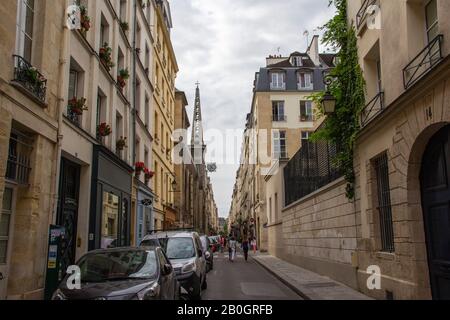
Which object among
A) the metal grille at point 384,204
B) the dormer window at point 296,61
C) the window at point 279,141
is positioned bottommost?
the metal grille at point 384,204

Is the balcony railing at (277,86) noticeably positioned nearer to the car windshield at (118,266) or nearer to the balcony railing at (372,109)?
the balcony railing at (372,109)

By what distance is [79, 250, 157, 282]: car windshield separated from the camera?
7.66 metres

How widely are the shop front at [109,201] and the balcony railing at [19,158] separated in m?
4.72

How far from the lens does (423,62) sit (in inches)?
364

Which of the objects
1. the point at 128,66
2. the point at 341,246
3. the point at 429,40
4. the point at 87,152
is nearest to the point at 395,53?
the point at 429,40

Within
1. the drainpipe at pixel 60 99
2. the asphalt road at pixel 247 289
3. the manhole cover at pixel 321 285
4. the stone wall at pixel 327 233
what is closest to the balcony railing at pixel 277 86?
the stone wall at pixel 327 233

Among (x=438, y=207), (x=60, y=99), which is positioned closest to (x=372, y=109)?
(x=438, y=207)

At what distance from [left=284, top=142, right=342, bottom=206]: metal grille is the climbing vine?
1074 mm

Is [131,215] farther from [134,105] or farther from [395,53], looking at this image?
[395,53]

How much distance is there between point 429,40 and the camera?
9.59 m

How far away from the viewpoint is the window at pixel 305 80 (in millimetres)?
47234

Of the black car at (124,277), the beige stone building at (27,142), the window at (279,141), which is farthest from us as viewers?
the window at (279,141)

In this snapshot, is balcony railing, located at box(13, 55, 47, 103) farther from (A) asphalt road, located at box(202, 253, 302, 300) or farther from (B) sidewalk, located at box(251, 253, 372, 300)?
(B) sidewalk, located at box(251, 253, 372, 300)

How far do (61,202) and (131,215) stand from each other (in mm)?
8732
